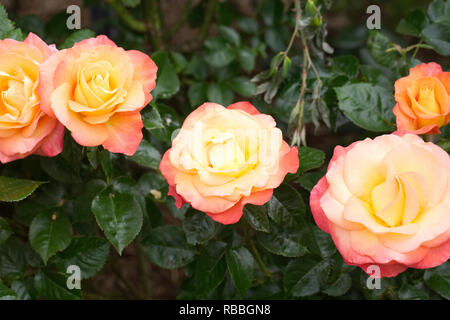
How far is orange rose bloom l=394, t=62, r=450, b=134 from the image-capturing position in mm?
753

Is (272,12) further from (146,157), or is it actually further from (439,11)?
(146,157)

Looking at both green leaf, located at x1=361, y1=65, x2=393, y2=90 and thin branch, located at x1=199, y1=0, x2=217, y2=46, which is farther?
thin branch, located at x1=199, y1=0, x2=217, y2=46

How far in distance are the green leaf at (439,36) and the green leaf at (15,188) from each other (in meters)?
0.76

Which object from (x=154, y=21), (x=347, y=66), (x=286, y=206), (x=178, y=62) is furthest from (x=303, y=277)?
(x=154, y=21)

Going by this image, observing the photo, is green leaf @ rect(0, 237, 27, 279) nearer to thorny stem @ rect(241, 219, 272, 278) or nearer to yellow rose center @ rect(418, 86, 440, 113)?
thorny stem @ rect(241, 219, 272, 278)

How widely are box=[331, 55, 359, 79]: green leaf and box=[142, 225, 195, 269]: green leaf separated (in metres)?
0.45

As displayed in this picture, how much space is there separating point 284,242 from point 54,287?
1.36 ft

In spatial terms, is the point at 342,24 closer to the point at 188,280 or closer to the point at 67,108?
the point at 188,280

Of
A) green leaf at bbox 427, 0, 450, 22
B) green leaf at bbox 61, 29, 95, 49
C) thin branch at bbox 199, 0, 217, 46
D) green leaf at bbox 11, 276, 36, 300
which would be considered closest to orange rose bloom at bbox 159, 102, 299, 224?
green leaf at bbox 61, 29, 95, 49

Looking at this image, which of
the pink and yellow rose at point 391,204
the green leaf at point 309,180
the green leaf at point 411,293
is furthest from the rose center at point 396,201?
the green leaf at point 411,293

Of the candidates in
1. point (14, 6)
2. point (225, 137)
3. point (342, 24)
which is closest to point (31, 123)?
point (225, 137)

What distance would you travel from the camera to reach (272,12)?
4.23 ft

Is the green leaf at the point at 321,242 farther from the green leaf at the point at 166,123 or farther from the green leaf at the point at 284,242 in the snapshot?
the green leaf at the point at 166,123
